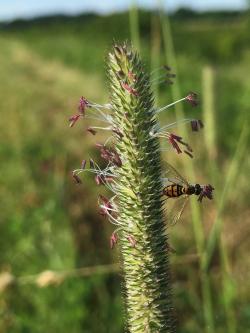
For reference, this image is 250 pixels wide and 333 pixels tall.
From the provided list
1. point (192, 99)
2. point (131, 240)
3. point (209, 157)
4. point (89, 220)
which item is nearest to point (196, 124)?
point (192, 99)

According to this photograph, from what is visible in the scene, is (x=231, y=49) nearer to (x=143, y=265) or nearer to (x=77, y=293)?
(x=77, y=293)

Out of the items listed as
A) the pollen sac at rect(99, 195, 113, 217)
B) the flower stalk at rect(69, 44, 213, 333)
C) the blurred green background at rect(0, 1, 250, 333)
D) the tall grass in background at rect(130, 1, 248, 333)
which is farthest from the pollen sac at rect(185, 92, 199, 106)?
the tall grass in background at rect(130, 1, 248, 333)

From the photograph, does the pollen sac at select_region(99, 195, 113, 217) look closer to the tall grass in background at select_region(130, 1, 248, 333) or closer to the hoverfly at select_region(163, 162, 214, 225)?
the hoverfly at select_region(163, 162, 214, 225)

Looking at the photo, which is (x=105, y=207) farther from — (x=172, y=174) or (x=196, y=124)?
(x=196, y=124)

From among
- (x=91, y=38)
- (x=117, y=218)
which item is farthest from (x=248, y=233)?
(x=91, y=38)

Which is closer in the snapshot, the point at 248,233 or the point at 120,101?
the point at 120,101

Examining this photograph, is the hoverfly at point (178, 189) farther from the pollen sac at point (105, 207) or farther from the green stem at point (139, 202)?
the pollen sac at point (105, 207)

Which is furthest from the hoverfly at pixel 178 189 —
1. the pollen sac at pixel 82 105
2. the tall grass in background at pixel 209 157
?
the tall grass in background at pixel 209 157
